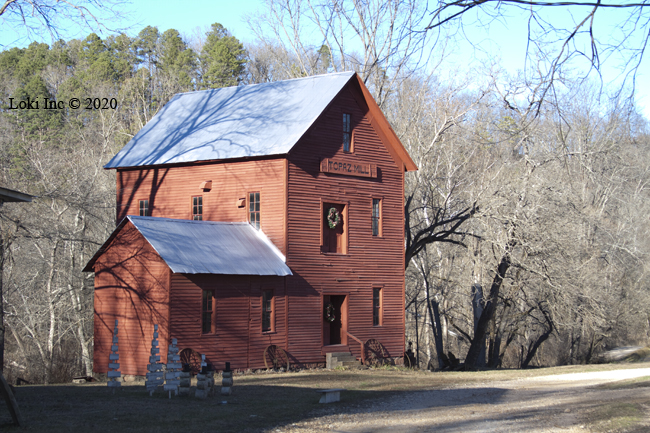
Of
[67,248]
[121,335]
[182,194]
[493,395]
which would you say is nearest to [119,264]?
[121,335]

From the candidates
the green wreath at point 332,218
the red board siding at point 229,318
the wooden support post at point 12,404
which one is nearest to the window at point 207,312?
the red board siding at point 229,318

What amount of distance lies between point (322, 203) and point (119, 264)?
7.00 m

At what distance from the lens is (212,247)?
21.5 meters

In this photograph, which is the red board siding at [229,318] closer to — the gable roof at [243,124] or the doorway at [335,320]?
the doorway at [335,320]

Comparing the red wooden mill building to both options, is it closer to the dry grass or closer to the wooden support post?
the dry grass

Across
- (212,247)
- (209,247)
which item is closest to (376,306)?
(212,247)

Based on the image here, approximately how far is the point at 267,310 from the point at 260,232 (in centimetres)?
272

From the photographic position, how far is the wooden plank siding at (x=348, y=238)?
2306 cm

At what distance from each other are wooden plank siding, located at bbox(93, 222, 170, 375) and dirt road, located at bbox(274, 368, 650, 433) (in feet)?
26.7

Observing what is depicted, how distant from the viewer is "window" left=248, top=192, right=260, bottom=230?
931 inches

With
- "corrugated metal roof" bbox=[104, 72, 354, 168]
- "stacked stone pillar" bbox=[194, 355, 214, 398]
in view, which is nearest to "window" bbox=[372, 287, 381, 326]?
"corrugated metal roof" bbox=[104, 72, 354, 168]

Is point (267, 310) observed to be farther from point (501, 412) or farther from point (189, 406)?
point (501, 412)

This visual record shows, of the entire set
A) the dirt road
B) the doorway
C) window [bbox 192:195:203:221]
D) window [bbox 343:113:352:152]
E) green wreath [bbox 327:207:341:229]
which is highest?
window [bbox 343:113:352:152]

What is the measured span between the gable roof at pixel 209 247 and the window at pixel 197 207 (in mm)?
2185
